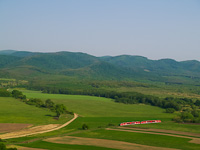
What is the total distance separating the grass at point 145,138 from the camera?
86250 millimetres

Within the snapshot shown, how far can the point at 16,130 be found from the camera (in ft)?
346

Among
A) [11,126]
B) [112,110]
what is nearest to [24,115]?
[11,126]

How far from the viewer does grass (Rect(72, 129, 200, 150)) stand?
3396 inches

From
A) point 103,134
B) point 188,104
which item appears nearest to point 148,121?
point 103,134

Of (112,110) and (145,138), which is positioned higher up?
(112,110)

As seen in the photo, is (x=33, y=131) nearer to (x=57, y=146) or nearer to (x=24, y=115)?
(x=57, y=146)

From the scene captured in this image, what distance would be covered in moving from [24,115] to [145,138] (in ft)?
222

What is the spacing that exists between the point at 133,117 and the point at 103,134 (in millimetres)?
46540

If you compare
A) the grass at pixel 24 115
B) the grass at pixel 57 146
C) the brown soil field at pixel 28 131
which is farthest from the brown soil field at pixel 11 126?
the grass at pixel 57 146

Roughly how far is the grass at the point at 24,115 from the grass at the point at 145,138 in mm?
30287

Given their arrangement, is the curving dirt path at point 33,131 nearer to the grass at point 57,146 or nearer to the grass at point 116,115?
the grass at point 116,115

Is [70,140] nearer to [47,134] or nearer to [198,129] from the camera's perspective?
[47,134]

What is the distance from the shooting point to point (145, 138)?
318 feet

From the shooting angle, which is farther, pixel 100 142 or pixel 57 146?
pixel 100 142
